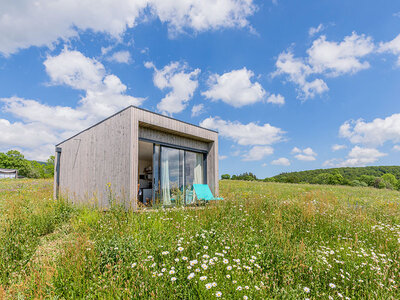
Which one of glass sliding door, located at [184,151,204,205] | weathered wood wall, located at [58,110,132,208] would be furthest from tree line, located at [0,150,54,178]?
glass sliding door, located at [184,151,204,205]

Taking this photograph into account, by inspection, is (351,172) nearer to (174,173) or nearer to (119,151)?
(174,173)

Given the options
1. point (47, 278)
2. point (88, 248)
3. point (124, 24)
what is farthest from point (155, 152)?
point (47, 278)

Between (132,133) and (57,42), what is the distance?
12.7ft

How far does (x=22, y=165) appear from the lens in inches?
1791

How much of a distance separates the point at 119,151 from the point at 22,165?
51825mm

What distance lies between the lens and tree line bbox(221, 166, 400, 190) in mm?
41253

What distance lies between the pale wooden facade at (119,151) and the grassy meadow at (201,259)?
159cm

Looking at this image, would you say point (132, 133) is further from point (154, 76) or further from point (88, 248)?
point (88, 248)

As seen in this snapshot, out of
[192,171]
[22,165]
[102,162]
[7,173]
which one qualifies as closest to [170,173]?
[192,171]

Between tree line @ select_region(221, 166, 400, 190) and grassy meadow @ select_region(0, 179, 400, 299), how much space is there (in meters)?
35.4

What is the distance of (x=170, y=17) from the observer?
7141 mm

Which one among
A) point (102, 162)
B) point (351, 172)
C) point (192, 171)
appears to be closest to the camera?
point (102, 162)

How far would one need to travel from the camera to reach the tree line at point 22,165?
43.4 meters

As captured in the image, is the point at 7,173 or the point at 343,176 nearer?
the point at 7,173
